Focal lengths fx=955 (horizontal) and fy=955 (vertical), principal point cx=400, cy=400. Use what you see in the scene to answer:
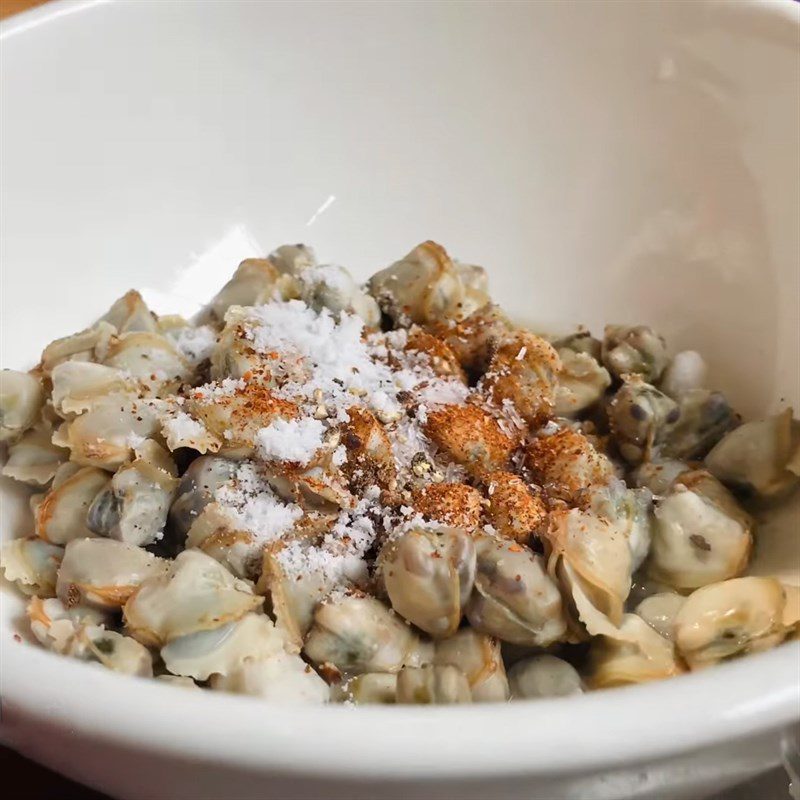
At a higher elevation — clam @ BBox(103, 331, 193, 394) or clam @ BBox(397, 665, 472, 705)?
clam @ BBox(397, 665, 472, 705)

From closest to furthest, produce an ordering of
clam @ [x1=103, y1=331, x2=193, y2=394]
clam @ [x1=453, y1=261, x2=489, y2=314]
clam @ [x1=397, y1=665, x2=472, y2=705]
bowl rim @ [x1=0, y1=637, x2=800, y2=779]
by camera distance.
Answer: bowl rim @ [x1=0, y1=637, x2=800, y2=779]
clam @ [x1=397, y1=665, x2=472, y2=705]
clam @ [x1=103, y1=331, x2=193, y2=394]
clam @ [x1=453, y1=261, x2=489, y2=314]

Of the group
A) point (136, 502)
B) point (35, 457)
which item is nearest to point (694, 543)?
point (136, 502)

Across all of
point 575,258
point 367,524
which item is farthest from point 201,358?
point 575,258

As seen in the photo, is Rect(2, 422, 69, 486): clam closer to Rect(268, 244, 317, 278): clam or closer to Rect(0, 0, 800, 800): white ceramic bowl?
Rect(0, 0, 800, 800): white ceramic bowl

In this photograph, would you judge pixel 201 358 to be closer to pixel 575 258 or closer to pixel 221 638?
pixel 221 638

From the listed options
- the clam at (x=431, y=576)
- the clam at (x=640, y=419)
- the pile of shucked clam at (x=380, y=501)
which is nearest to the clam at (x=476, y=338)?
the pile of shucked clam at (x=380, y=501)

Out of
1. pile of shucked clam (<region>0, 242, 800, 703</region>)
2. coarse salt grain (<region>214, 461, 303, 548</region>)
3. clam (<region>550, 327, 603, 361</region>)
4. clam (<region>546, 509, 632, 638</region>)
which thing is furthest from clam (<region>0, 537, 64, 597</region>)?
clam (<region>550, 327, 603, 361</region>)
